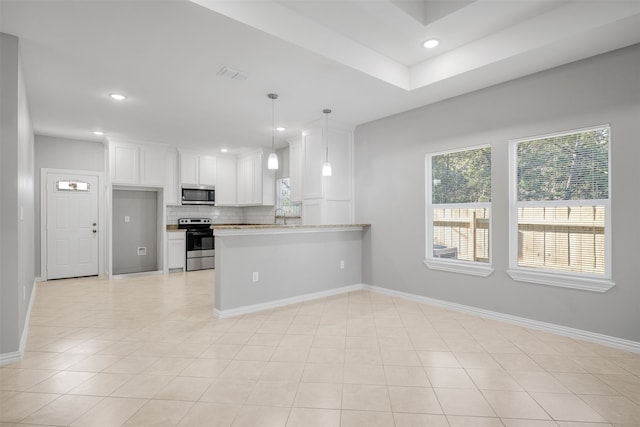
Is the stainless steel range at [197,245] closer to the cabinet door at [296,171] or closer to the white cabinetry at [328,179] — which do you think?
the cabinet door at [296,171]

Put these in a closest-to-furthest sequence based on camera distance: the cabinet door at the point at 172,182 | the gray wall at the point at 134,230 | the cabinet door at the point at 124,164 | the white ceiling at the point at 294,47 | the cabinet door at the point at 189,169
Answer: the white ceiling at the point at 294,47 < the cabinet door at the point at 124,164 < the gray wall at the point at 134,230 < the cabinet door at the point at 172,182 < the cabinet door at the point at 189,169

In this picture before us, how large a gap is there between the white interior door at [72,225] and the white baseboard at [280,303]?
3902 mm

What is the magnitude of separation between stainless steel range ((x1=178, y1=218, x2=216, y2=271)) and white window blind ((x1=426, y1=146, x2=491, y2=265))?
14.7ft

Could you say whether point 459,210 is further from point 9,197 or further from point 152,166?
point 152,166

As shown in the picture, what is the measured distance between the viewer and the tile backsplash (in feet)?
24.0

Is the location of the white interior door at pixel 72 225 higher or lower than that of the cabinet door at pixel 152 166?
lower

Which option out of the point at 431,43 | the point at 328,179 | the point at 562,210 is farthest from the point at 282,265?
the point at 562,210

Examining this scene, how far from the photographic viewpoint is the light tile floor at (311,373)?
1.95 meters

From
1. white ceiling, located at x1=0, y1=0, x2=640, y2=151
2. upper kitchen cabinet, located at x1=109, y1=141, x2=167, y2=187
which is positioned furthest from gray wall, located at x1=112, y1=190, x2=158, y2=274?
white ceiling, located at x1=0, y1=0, x2=640, y2=151

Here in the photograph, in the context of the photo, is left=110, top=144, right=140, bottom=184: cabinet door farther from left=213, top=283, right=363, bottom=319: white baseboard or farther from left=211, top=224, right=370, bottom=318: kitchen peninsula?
left=213, top=283, right=363, bottom=319: white baseboard

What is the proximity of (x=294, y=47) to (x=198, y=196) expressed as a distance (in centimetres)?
514

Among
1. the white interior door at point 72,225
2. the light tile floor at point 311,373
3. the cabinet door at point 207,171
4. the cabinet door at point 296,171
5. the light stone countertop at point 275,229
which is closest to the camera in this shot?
the light tile floor at point 311,373

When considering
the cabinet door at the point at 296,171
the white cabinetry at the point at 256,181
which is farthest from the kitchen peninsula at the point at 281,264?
the white cabinetry at the point at 256,181

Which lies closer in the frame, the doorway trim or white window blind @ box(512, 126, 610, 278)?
white window blind @ box(512, 126, 610, 278)
